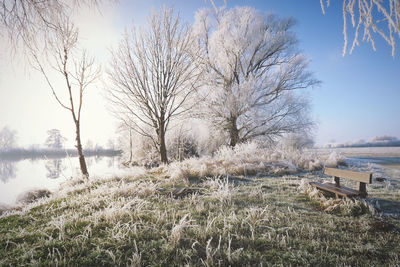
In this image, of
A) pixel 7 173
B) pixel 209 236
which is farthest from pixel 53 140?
pixel 209 236

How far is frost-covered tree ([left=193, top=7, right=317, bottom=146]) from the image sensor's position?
36.3 ft

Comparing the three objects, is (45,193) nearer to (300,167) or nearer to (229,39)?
(300,167)

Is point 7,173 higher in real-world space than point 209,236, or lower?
lower

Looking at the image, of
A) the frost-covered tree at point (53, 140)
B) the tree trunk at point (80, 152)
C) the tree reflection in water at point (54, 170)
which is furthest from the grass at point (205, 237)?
the frost-covered tree at point (53, 140)

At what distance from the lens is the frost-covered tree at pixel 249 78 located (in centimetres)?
1108

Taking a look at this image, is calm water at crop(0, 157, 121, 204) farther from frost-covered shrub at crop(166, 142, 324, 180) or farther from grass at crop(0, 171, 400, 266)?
grass at crop(0, 171, 400, 266)

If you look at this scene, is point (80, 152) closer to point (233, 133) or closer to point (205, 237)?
point (205, 237)

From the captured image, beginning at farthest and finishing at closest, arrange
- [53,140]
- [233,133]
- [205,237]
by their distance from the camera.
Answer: [53,140] < [233,133] < [205,237]

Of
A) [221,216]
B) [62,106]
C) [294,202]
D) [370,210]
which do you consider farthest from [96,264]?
[62,106]

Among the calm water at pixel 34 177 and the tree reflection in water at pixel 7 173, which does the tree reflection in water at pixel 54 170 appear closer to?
the calm water at pixel 34 177

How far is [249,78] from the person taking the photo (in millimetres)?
11141

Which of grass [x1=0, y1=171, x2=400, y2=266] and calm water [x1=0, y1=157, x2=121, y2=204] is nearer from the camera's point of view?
grass [x1=0, y1=171, x2=400, y2=266]

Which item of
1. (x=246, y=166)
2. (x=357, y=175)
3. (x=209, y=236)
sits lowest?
(x=209, y=236)

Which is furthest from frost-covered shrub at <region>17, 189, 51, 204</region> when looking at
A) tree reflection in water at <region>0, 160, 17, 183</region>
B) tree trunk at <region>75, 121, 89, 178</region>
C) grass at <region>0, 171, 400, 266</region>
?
tree reflection in water at <region>0, 160, 17, 183</region>
